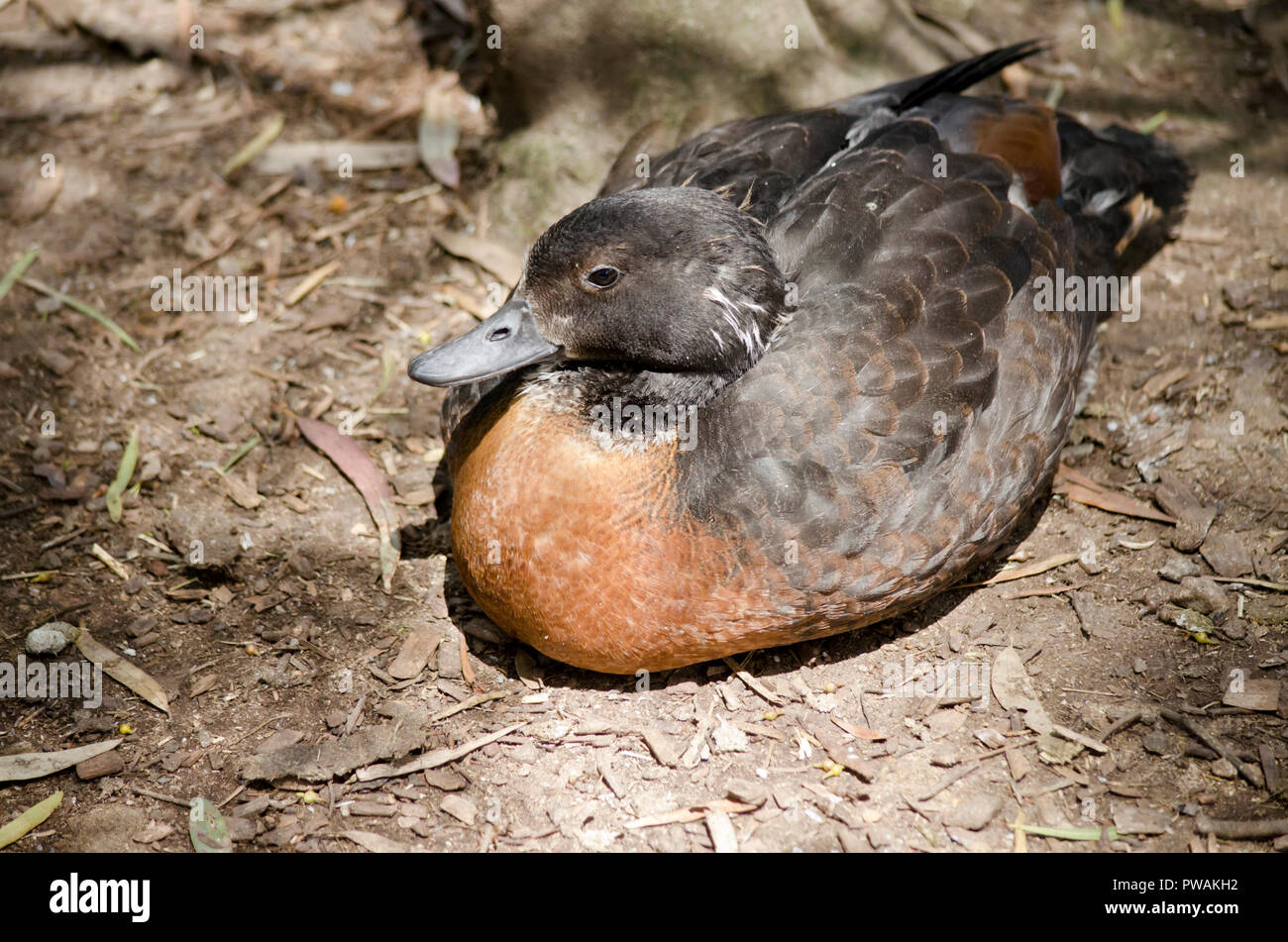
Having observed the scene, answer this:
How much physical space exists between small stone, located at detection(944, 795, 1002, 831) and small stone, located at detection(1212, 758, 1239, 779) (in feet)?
2.23

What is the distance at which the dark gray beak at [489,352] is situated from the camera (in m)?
3.58

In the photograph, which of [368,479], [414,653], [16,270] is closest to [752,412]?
[414,653]

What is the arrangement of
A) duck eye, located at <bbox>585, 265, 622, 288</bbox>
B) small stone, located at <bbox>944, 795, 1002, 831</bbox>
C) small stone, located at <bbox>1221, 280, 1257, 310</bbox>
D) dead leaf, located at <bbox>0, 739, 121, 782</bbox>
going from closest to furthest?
small stone, located at <bbox>944, 795, 1002, 831</bbox>, dead leaf, located at <bbox>0, 739, 121, 782</bbox>, duck eye, located at <bbox>585, 265, 622, 288</bbox>, small stone, located at <bbox>1221, 280, 1257, 310</bbox>

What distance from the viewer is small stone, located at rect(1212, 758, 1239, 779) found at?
132 inches

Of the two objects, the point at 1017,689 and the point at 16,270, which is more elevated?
the point at 16,270

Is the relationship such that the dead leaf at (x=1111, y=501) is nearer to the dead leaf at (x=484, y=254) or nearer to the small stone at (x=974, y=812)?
the small stone at (x=974, y=812)

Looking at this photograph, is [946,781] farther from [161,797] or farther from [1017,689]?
[161,797]

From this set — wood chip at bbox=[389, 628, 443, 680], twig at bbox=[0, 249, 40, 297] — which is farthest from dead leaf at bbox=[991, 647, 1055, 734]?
twig at bbox=[0, 249, 40, 297]

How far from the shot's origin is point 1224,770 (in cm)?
336

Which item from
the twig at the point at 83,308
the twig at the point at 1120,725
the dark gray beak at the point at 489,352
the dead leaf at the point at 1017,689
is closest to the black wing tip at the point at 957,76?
the dark gray beak at the point at 489,352

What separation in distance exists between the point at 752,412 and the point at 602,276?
67 cm

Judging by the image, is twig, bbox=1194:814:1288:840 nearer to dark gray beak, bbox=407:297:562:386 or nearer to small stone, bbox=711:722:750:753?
small stone, bbox=711:722:750:753

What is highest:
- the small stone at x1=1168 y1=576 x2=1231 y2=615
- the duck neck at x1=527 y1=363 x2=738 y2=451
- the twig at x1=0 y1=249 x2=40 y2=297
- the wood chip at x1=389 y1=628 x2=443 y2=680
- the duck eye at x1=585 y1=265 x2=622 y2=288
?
the twig at x1=0 y1=249 x2=40 y2=297
